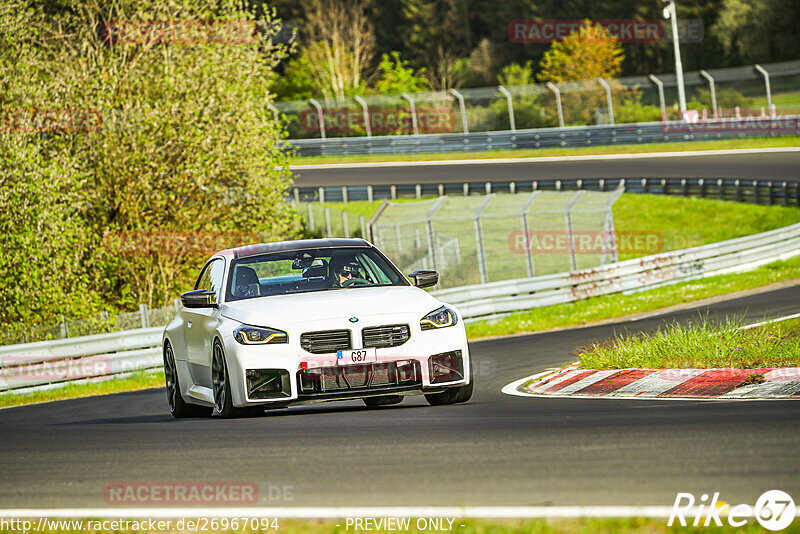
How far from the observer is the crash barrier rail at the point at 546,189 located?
34625 millimetres

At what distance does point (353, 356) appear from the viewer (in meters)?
9.12

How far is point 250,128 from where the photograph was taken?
26.1 m

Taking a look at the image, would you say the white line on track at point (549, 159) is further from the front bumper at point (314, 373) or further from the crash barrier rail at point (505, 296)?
the front bumper at point (314, 373)

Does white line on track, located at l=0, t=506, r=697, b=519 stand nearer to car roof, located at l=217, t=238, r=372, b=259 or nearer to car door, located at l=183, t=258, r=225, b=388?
car door, located at l=183, t=258, r=225, b=388

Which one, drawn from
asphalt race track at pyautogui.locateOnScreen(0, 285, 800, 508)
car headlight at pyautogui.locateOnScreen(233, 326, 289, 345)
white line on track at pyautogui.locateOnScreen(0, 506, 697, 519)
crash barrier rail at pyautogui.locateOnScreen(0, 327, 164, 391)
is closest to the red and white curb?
asphalt race track at pyautogui.locateOnScreen(0, 285, 800, 508)

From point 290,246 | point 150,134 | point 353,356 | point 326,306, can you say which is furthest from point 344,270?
point 150,134

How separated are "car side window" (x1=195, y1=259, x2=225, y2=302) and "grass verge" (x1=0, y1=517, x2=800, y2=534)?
543 centimetres

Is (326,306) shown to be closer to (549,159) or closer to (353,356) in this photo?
(353,356)

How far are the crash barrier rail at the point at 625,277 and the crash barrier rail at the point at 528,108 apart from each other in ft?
82.8

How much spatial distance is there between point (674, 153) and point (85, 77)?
1167 inches

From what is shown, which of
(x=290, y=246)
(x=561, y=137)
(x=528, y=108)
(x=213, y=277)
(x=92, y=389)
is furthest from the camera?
(x=528, y=108)

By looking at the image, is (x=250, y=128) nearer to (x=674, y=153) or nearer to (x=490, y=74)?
(x=674, y=153)

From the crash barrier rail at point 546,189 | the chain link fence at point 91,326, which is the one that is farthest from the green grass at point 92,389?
the crash barrier rail at point 546,189

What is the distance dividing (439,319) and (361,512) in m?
4.20
